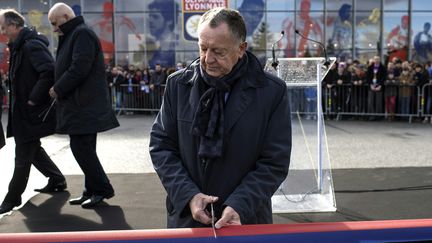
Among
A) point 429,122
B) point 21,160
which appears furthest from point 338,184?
point 429,122

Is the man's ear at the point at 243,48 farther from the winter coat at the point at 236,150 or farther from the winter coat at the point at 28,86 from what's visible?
the winter coat at the point at 28,86

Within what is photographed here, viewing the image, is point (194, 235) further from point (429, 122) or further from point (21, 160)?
point (429, 122)

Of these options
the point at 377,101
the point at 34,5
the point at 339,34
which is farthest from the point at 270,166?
the point at 34,5

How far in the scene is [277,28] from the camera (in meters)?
21.4

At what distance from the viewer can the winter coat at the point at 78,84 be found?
16.4 ft

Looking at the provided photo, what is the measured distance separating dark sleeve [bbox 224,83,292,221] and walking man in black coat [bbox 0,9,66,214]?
341 centimetres

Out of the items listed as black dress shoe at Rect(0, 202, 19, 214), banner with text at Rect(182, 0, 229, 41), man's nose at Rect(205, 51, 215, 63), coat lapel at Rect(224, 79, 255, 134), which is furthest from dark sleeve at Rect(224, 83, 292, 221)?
banner with text at Rect(182, 0, 229, 41)

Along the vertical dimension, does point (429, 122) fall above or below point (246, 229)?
below

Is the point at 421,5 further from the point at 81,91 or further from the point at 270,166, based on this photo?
the point at 270,166

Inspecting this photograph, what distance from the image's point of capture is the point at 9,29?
205 inches

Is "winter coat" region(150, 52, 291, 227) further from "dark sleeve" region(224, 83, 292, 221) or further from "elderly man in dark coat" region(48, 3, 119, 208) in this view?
"elderly man in dark coat" region(48, 3, 119, 208)

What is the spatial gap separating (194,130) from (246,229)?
0.53 meters

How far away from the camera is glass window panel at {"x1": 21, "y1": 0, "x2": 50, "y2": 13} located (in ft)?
71.5

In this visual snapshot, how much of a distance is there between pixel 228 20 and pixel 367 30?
2053cm
